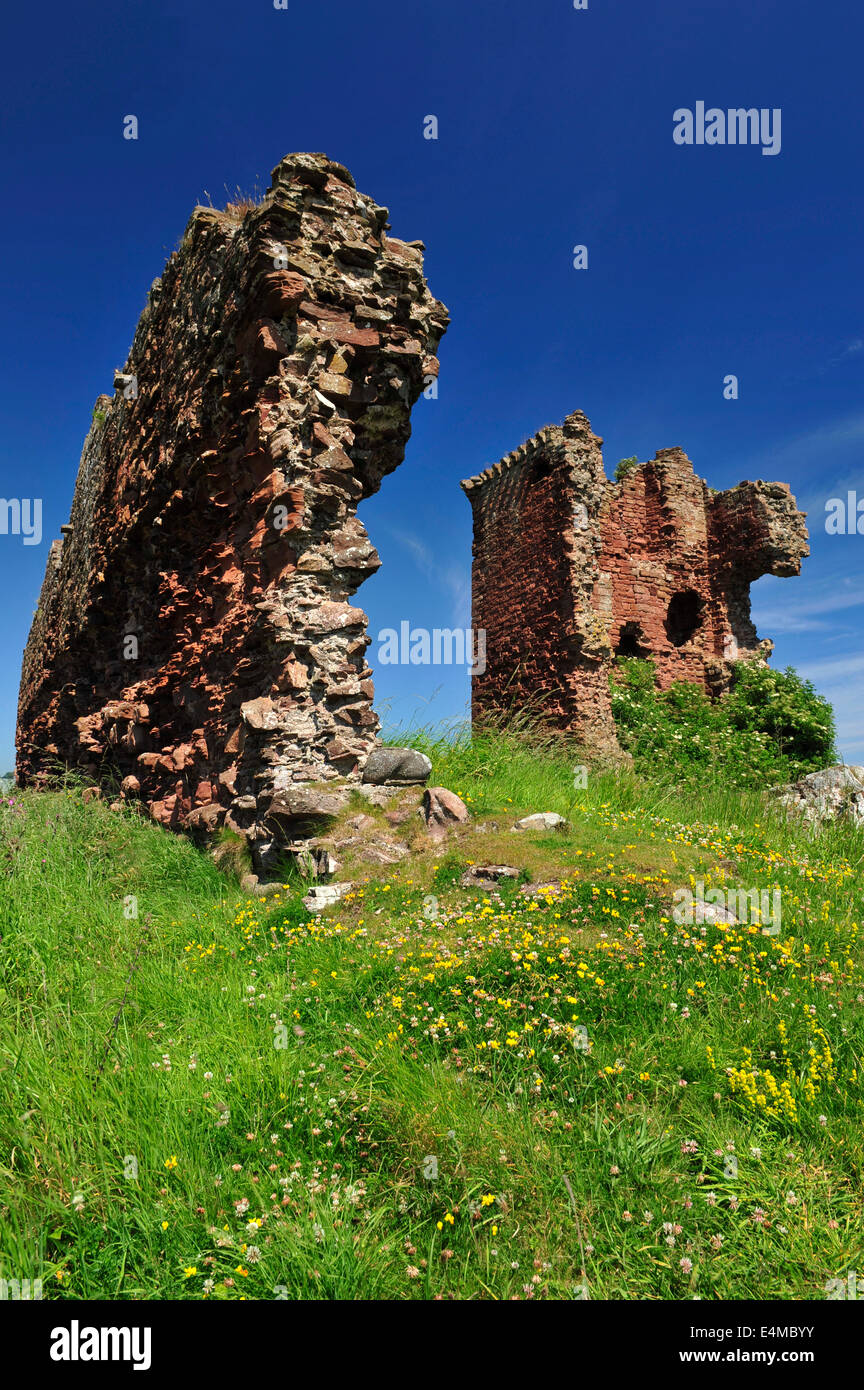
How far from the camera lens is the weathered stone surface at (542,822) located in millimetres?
5488

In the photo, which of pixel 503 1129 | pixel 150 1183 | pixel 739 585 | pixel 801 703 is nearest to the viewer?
pixel 150 1183

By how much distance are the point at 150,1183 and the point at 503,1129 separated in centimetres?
118

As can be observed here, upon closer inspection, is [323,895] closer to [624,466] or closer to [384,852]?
[384,852]

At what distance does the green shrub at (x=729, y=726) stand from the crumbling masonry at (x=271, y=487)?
8.53 metres

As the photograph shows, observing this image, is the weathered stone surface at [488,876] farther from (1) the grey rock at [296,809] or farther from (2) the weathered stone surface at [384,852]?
(1) the grey rock at [296,809]

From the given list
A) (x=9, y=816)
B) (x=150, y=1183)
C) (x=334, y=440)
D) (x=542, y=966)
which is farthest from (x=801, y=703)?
(x=150, y=1183)

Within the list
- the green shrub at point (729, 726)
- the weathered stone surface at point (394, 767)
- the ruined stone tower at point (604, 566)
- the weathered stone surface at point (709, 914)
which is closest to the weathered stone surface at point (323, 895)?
the weathered stone surface at point (394, 767)

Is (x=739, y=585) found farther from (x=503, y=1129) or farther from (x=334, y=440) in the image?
(x=503, y=1129)

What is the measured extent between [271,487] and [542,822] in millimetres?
3434

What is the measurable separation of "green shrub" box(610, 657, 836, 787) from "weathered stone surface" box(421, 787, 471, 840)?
8.23 meters

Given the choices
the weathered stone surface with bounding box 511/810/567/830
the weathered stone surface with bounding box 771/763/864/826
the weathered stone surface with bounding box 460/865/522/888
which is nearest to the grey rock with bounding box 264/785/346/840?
the weathered stone surface with bounding box 460/865/522/888

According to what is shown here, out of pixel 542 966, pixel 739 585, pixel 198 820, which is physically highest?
pixel 739 585

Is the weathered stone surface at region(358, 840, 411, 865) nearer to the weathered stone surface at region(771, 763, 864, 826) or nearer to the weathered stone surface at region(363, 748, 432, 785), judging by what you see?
the weathered stone surface at region(363, 748, 432, 785)
